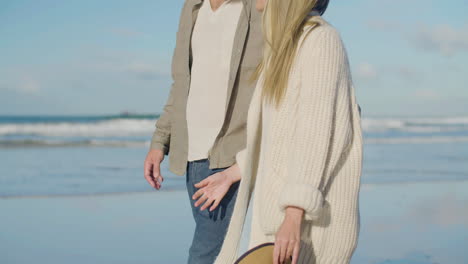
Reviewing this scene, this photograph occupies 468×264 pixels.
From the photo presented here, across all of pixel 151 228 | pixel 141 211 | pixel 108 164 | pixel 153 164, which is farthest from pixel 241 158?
pixel 108 164

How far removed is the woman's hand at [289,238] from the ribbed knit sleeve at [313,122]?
0.09 feet

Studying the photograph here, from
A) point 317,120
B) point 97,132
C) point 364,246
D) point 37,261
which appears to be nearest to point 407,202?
point 364,246

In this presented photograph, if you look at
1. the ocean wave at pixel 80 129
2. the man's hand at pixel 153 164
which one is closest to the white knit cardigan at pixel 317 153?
the man's hand at pixel 153 164

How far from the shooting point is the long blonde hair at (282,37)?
64.7 inches

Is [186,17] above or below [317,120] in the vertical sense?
above

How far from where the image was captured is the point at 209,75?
7.50 feet

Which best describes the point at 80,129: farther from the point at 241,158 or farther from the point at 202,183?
the point at 241,158

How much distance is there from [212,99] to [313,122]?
2.46ft

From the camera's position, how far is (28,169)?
994 cm

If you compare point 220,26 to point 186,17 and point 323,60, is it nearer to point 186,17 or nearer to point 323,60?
point 186,17

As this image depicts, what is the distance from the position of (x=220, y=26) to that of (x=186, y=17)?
0.22 m

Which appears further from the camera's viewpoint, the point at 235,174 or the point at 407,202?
the point at 407,202

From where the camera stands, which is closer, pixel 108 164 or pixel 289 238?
pixel 289 238

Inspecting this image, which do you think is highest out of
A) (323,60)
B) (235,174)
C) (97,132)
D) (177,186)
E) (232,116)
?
(323,60)
